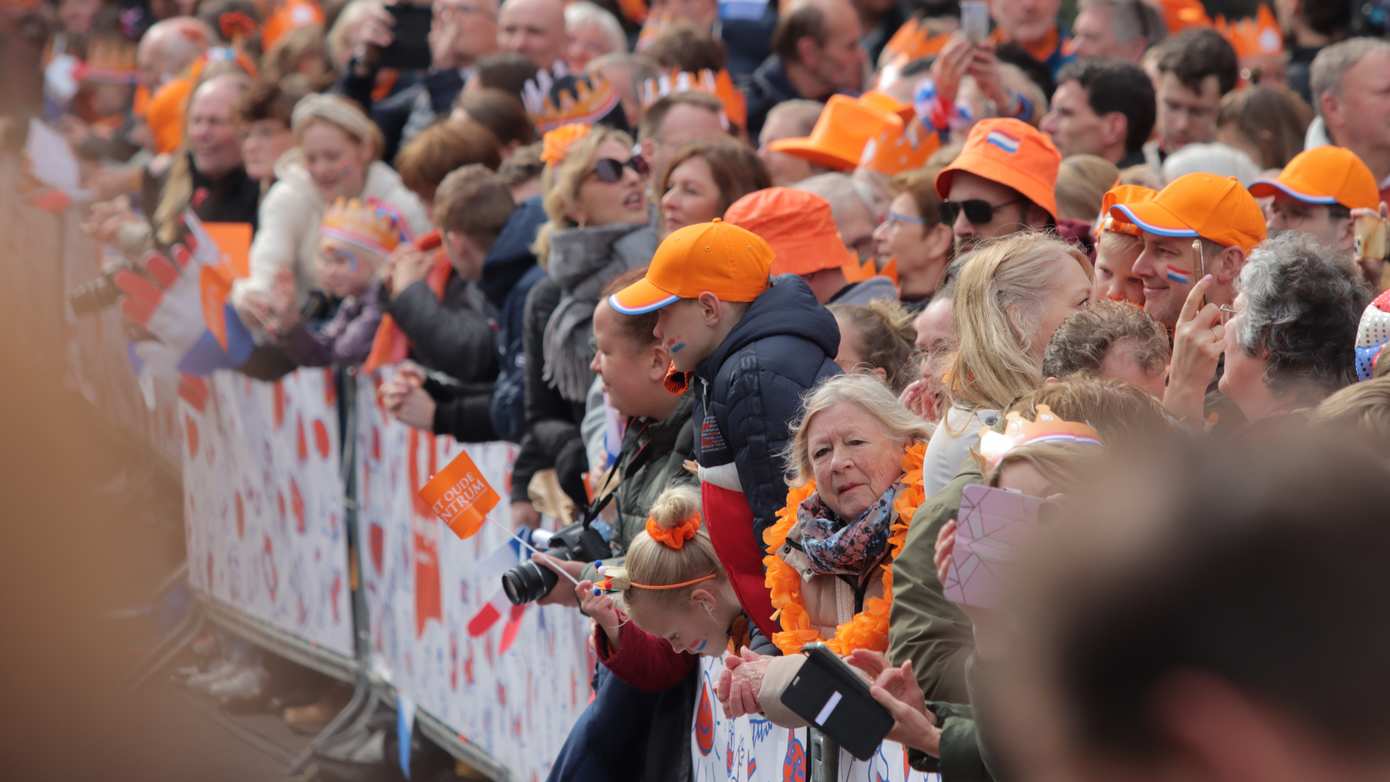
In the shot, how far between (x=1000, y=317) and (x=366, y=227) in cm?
523

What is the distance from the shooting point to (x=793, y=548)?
424cm

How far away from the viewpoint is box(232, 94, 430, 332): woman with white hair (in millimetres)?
9602

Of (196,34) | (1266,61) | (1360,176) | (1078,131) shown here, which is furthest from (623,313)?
(196,34)

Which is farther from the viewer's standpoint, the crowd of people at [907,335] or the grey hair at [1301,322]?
the grey hair at [1301,322]

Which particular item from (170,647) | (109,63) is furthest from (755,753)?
(109,63)

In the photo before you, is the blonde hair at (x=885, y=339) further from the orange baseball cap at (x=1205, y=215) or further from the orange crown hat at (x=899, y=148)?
the orange crown hat at (x=899, y=148)

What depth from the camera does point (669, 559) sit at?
16.0ft

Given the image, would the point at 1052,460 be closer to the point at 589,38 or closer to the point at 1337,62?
the point at 1337,62

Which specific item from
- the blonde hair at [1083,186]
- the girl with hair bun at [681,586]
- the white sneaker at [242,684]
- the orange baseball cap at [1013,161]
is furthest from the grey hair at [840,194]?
the white sneaker at [242,684]

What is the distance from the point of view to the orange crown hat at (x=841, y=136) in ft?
24.8

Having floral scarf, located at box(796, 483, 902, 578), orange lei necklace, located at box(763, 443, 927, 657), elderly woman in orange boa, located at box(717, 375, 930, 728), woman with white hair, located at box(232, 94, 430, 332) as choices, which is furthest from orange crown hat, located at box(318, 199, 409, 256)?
floral scarf, located at box(796, 483, 902, 578)

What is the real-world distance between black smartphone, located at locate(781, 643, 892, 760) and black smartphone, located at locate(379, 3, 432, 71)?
873cm

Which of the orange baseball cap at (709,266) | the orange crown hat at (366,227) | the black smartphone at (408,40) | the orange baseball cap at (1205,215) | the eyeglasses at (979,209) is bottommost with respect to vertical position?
the black smartphone at (408,40)

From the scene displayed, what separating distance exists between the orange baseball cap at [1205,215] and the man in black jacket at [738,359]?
2.65 ft
